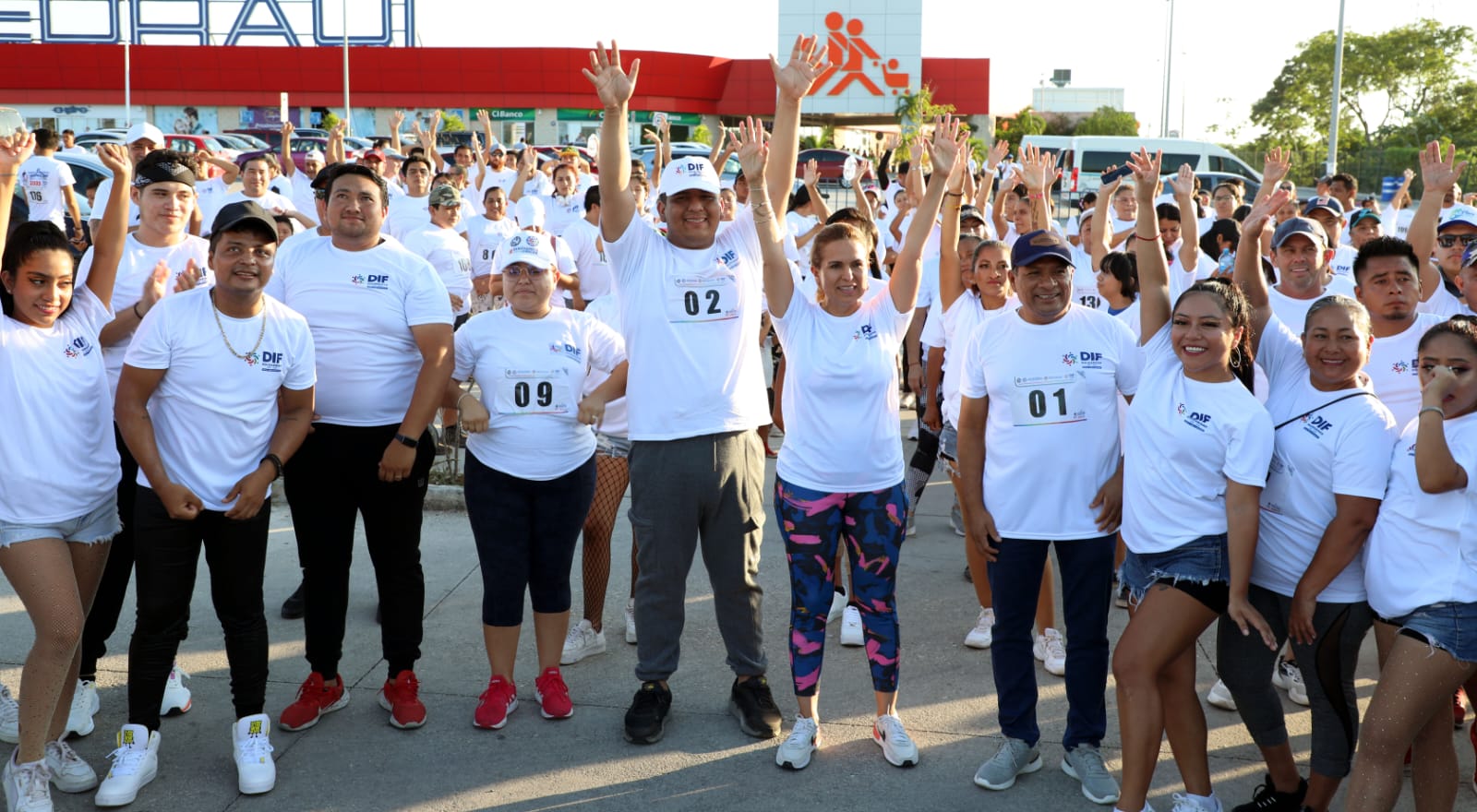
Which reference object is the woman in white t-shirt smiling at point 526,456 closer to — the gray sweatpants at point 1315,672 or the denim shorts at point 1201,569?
the denim shorts at point 1201,569

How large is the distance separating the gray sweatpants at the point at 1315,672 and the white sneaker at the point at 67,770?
3849 millimetres

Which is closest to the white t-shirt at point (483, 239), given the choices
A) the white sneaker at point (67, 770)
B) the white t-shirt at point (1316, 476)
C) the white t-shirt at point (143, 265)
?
the white t-shirt at point (143, 265)

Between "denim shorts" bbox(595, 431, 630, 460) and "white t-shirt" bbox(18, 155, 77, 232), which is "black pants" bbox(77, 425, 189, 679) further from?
"white t-shirt" bbox(18, 155, 77, 232)

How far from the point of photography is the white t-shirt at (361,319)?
4.62m

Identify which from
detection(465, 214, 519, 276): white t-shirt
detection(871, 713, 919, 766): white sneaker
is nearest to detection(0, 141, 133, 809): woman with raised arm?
detection(871, 713, 919, 766): white sneaker

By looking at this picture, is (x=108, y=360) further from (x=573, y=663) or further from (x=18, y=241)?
(x=573, y=663)

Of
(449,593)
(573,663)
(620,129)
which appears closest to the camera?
(620,129)

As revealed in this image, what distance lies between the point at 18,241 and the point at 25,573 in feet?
3.57

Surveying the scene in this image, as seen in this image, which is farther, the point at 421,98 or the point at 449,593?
the point at 421,98

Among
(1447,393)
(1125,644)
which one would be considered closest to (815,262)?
(1125,644)

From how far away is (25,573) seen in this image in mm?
3896

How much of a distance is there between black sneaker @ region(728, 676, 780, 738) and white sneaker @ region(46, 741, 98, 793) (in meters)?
2.31

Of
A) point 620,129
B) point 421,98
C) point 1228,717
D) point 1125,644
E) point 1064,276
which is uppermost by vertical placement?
point 421,98

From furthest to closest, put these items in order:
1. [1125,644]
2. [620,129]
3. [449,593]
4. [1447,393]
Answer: [449,593] → [620,129] → [1125,644] → [1447,393]
